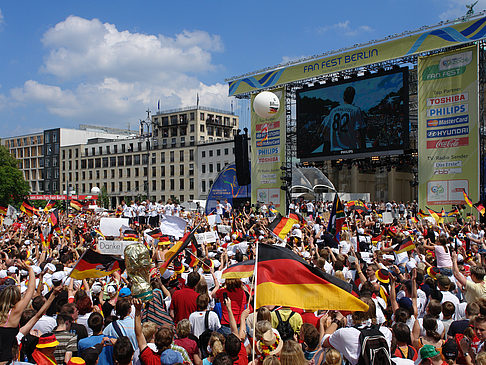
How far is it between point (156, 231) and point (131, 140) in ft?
267

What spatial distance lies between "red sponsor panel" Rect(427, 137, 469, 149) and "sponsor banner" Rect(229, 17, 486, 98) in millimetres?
3522

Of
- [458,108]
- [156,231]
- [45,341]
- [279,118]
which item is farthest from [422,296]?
[279,118]

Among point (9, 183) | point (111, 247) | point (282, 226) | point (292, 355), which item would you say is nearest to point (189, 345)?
point (292, 355)

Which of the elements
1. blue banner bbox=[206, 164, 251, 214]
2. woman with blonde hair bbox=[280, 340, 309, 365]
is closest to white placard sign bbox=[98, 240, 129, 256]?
woman with blonde hair bbox=[280, 340, 309, 365]

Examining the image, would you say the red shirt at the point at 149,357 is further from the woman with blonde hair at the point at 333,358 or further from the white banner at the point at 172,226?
the white banner at the point at 172,226

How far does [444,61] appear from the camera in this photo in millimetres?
27203

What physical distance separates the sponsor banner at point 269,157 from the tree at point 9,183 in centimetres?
3763

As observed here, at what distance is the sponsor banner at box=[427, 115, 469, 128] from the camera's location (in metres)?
26.0

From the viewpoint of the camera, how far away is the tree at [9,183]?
201 ft

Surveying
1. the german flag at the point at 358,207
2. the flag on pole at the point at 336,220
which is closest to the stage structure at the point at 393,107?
the german flag at the point at 358,207

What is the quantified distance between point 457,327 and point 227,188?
32.9 meters

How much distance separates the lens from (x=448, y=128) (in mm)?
26625

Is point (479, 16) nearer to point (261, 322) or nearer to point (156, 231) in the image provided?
point (156, 231)

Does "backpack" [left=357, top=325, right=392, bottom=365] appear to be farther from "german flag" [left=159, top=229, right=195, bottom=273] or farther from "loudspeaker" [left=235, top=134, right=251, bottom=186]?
"loudspeaker" [left=235, top=134, right=251, bottom=186]
